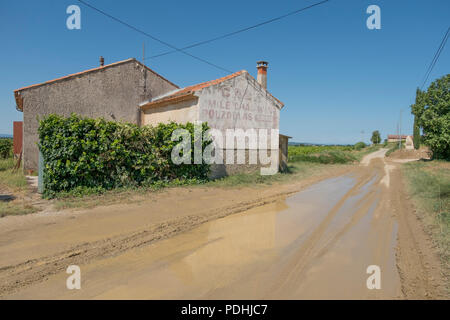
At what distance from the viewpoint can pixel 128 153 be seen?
31.2ft


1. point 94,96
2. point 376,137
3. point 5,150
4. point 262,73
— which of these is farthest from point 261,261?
point 376,137

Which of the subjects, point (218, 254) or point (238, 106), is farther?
point (238, 106)

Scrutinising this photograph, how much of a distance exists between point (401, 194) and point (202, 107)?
30.2 feet

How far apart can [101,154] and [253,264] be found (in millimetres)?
6970

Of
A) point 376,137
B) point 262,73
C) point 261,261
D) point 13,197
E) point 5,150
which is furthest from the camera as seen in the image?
point 376,137

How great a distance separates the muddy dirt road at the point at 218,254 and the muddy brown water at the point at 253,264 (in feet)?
0.05

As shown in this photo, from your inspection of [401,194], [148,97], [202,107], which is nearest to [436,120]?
[401,194]

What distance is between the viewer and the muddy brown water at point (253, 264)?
10.8 feet

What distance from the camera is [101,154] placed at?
8961 mm

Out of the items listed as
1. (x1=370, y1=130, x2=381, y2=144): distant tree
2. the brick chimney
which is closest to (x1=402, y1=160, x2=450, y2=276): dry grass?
the brick chimney

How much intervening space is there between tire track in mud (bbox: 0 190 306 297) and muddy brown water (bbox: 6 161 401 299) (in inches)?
7.7

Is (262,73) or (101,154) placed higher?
(262,73)

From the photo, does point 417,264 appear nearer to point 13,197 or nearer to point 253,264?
point 253,264

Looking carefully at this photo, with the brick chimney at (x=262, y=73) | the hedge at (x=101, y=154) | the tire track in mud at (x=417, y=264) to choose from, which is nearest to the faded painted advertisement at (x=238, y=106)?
the brick chimney at (x=262, y=73)
